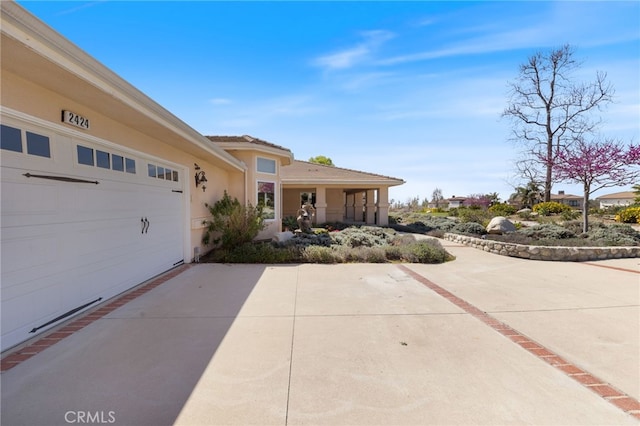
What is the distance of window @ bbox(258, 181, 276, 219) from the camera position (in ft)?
37.4

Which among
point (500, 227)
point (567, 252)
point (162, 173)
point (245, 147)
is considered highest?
point (245, 147)

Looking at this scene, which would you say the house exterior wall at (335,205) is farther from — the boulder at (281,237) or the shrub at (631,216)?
the shrub at (631,216)

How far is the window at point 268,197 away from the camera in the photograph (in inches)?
448

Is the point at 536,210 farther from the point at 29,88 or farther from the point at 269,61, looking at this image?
the point at 29,88

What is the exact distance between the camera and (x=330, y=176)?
1831cm

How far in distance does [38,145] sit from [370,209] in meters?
18.4

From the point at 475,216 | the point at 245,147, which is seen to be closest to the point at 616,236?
the point at 475,216

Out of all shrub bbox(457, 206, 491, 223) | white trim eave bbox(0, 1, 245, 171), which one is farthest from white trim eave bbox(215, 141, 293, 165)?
shrub bbox(457, 206, 491, 223)

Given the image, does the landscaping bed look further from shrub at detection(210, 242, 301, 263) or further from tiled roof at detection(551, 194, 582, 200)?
tiled roof at detection(551, 194, 582, 200)

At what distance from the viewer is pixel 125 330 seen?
3775mm

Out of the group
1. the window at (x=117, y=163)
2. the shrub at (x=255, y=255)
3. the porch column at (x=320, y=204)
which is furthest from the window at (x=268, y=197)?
the porch column at (x=320, y=204)

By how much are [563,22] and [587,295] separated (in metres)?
6.85
